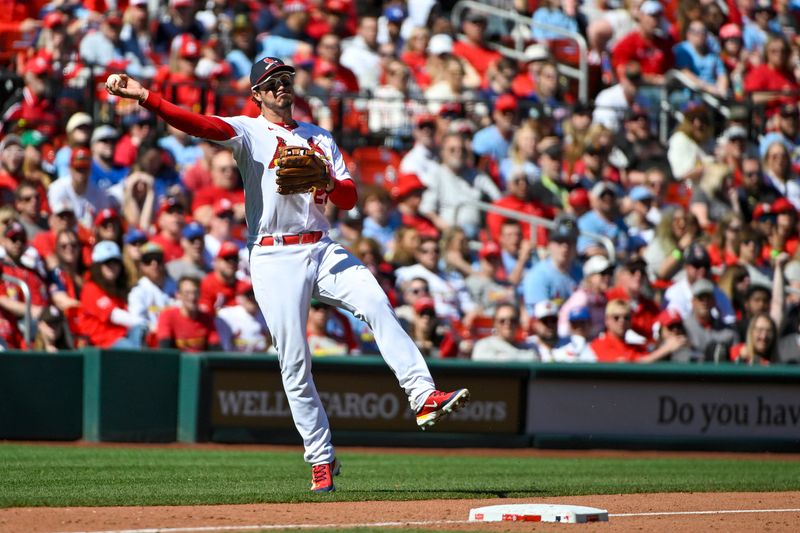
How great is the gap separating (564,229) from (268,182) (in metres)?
7.16

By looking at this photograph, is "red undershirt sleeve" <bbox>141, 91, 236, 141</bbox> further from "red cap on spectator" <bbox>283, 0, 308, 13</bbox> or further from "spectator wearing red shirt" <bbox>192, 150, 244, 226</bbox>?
"red cap on spectator" <bbox>283, 0, 308, 13</bbox>

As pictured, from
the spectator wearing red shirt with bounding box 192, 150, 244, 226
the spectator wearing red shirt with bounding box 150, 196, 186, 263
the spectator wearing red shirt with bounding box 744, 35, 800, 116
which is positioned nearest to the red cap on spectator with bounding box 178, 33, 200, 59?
the spectator wearing red shirt with bounding box 192, 150, 244, 226

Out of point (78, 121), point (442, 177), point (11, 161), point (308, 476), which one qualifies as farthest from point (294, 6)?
point (308, 476)

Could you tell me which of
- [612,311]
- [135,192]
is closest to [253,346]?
[135,192]

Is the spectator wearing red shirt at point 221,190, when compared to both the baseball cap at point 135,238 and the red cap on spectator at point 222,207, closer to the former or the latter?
the red cap on spectator at point 222,207

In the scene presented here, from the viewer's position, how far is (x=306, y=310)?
761cm

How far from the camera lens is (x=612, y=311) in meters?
12.8

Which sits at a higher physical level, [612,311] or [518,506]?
[612,311]

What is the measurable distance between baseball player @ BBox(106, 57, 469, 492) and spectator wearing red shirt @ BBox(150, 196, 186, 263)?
533 centimetres

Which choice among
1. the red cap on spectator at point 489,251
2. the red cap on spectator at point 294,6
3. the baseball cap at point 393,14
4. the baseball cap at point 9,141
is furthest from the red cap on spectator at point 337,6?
the baseball cap at point 9,141

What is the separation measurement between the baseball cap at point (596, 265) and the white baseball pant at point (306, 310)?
6406 millimetres

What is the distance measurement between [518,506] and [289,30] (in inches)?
410

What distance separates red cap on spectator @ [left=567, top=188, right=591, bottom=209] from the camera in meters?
15.1

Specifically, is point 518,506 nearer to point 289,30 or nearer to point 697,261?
point 697,261
